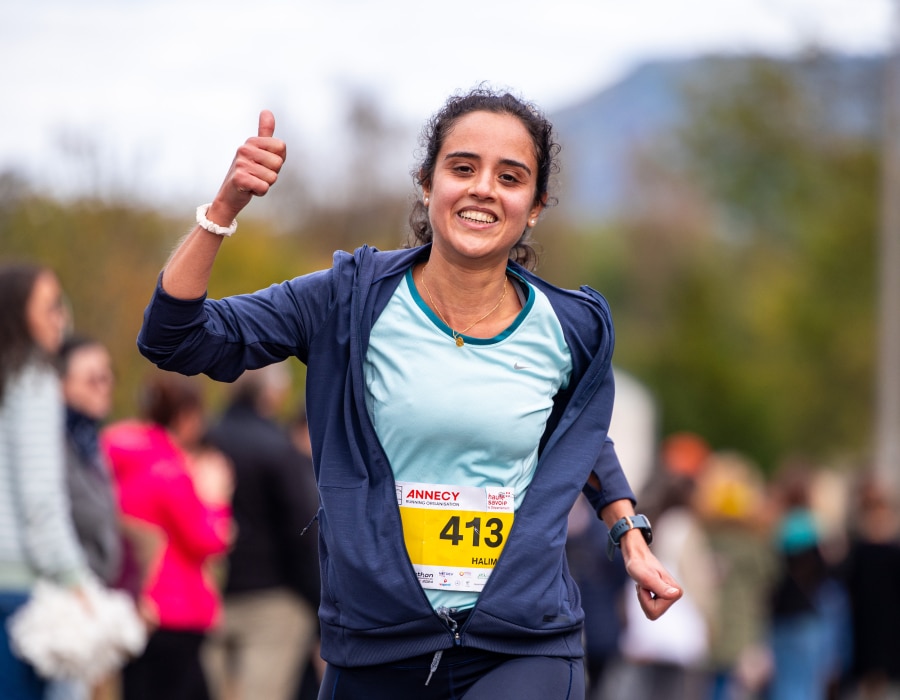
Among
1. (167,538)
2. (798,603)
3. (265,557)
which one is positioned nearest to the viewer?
(167,538)

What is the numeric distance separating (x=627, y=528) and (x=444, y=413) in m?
0.66

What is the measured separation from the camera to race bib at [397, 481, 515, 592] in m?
3.52

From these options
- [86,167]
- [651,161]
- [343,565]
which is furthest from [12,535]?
[651,161]

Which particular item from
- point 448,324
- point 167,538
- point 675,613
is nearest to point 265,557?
point 167,538

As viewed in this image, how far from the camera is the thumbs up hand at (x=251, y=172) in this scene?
3.28 m

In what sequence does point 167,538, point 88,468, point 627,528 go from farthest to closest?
1. point 167,538
2. point 88,468
3. point 627,528

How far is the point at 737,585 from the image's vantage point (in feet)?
37.7

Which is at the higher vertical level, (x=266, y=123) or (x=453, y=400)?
(x=266, y=123)

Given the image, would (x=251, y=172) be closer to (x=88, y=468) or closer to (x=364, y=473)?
(x=364, y=473)

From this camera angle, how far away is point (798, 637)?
11758 millimetres

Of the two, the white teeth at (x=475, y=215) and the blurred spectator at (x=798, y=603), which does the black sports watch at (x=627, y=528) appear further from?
the blurred spectator at (x=798, y=603)

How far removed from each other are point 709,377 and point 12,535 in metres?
36.4

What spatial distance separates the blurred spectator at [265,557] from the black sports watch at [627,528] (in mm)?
4741

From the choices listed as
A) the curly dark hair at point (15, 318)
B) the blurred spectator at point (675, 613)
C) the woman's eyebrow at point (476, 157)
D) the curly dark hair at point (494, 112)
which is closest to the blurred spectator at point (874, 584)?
the blurred spectator at point (675, 613)
